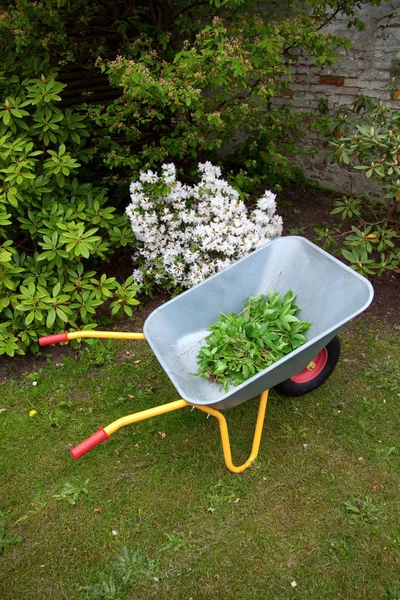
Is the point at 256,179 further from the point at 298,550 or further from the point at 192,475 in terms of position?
the point at 298,550

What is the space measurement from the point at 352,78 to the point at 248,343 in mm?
2968

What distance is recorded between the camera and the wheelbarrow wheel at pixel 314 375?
247 centimetres

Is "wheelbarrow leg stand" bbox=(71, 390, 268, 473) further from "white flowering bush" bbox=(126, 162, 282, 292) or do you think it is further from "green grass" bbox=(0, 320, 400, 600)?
"white flowering bush" bbox=(126, 162, 282, 292)

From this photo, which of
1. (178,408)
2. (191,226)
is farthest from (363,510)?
(191,226)

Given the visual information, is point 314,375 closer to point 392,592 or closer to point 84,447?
point 392,592

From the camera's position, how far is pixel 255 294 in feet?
7.91

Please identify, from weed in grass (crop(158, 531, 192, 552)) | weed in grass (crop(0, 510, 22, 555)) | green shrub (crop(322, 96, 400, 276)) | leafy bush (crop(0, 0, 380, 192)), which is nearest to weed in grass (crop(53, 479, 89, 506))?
weed in grass (crop(0, 510, 22, 555))

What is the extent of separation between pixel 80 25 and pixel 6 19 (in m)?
0.94

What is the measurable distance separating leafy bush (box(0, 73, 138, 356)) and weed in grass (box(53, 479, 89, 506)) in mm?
927

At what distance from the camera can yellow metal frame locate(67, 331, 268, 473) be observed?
5.57 ft

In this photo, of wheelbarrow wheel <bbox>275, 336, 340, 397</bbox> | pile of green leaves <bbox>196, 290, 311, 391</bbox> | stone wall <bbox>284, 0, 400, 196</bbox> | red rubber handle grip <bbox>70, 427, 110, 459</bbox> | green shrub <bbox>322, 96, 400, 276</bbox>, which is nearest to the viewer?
red rubber handle grip <bbox>70, 427, 110, 459</bbox>

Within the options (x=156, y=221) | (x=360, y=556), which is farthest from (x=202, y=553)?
(x=156, y=221)

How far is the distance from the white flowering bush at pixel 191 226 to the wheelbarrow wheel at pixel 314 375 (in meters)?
0.88

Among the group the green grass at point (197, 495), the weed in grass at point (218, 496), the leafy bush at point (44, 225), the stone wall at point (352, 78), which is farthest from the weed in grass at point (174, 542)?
the stone wall at point (352, 78)
